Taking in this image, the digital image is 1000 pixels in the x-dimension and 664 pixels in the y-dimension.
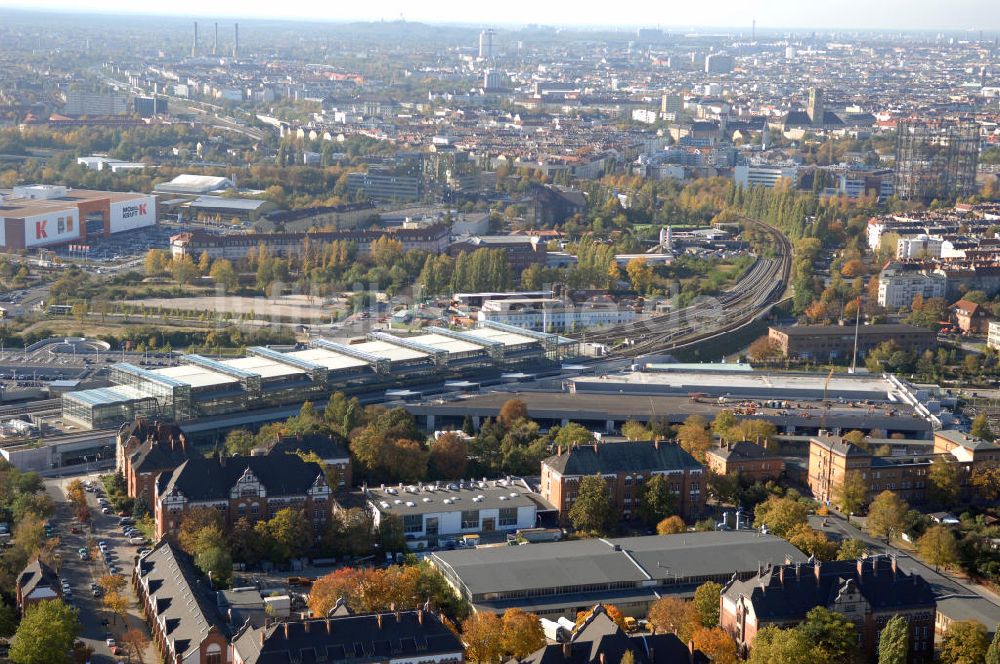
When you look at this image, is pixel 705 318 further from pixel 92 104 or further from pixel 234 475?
pixel 92 104

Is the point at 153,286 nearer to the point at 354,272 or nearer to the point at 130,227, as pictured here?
the point at 354,272

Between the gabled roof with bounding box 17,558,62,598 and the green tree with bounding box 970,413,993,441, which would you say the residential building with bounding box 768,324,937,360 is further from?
the gabled roof with bounding box 17,558,62,598

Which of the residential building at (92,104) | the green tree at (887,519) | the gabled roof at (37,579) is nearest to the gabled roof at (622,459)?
the green tree at (887,519)

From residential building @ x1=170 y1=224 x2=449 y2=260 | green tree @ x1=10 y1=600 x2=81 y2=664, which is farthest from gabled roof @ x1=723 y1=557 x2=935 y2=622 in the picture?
residential building @ x1=170 y1=224 x2=449 y2=260

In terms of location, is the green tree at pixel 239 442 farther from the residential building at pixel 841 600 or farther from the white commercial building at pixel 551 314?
the white commercial building at pixel 551 314

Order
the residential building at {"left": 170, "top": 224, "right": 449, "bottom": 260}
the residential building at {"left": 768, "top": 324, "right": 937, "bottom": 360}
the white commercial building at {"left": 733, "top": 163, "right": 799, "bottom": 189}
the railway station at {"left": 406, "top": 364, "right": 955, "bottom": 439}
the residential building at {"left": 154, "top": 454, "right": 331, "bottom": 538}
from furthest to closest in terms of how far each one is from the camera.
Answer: the white commercial building at {"left": 733, "top": 163, "right": 799, "bottom": 189} < the residential building at {"left": 170, "top": 224, "right": 449, "bottom": 260} < the residential building at {"left": 768, "top": 324, "right": 937, "bottom": 360} < the railway station at {"left": 406, "top": 364, "right": 955, "bottom": 439} < the residential building at {"left": 154, "top": 454, "right": 331, "bottom": 538}

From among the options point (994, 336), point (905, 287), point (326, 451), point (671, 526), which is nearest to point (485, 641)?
point (671, 526)

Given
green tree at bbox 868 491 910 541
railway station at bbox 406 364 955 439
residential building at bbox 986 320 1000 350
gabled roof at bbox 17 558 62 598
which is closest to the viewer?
gabled roof at bbox 17 558 62 598

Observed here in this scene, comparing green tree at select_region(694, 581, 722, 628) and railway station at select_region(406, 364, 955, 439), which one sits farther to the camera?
railway station at select_region(406, 364, 955, 439)
